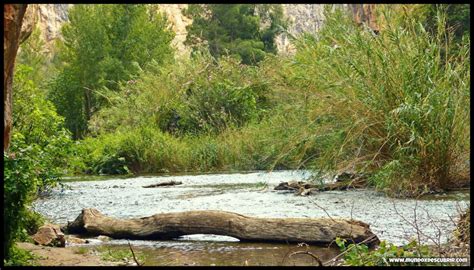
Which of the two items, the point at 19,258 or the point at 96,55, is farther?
the point at 96,55

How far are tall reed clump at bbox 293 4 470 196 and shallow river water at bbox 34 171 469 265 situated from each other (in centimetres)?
61

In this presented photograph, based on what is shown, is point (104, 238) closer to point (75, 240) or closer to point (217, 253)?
point (75, 240)

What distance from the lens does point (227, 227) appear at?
7734 mm

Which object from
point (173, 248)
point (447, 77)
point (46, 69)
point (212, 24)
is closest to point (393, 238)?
point (173, 248)

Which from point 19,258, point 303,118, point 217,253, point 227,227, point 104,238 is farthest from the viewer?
point 303,118

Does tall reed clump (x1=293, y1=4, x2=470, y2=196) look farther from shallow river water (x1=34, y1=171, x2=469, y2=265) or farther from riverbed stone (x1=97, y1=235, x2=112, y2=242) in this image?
riverbed stone (x1=97, y1=235, x2=112, y2=242)

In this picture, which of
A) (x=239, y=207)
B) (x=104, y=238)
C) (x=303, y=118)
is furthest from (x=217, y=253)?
(x=303, y=118)

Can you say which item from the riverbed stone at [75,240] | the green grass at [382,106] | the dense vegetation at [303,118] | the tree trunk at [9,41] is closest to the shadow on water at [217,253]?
the riverbed stone at [75,240]

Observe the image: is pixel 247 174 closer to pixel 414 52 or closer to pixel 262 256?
pixel 414 52

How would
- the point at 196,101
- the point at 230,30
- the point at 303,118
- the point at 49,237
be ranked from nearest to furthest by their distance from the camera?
the point at 49,237, the point at 303,118, the point at 196,101, the point at 230,30

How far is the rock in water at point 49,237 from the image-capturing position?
749cm

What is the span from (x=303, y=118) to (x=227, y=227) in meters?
6.36

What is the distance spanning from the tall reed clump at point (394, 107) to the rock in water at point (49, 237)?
5924 mm

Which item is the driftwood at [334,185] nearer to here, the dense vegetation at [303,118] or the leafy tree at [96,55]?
the dense vegetation at [303,118]
